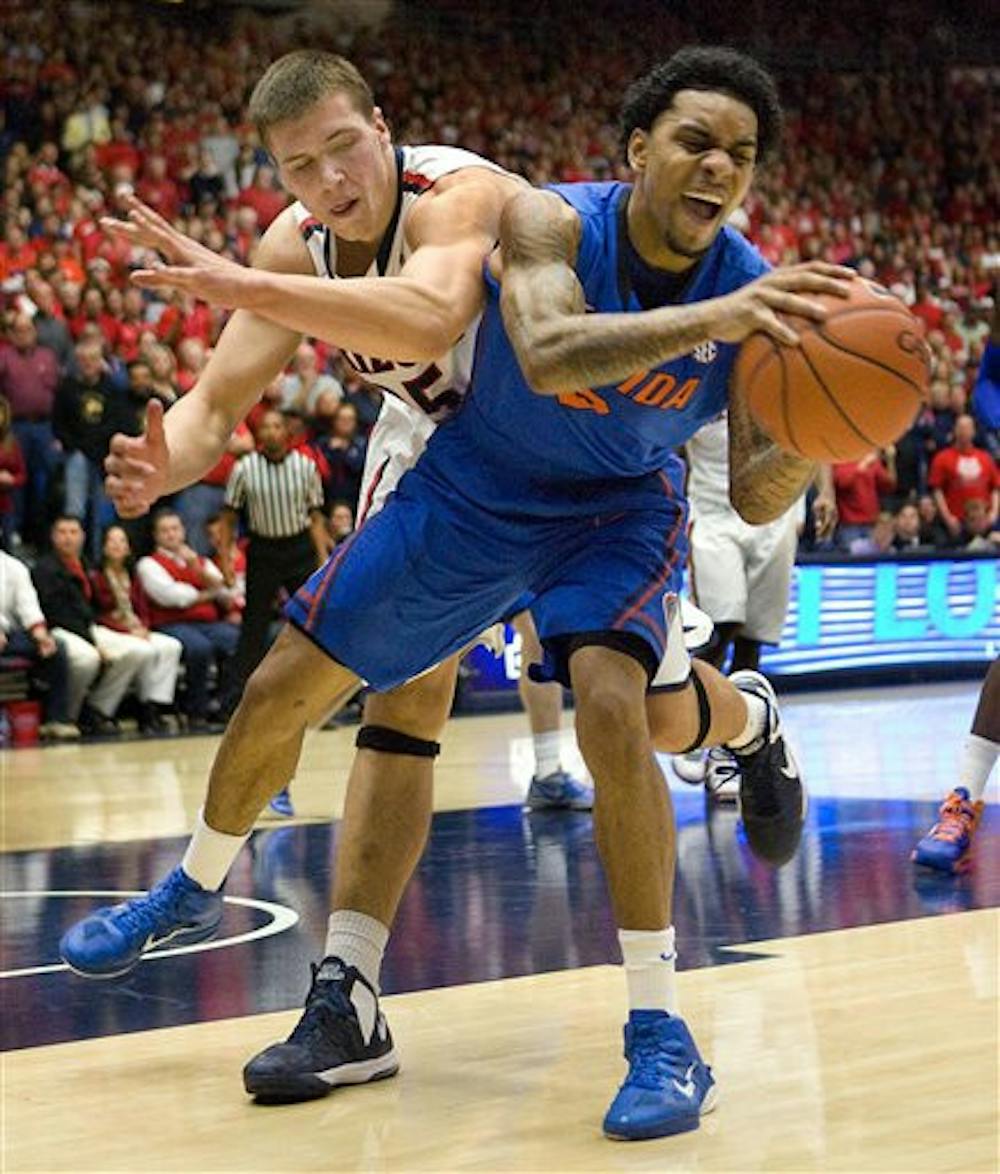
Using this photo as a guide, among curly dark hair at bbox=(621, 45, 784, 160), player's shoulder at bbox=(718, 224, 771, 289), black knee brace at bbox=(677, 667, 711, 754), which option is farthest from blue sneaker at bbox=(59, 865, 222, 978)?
curly dark hair at bbox=(621, 45, 784, 160)

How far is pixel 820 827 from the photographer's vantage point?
7.65 metres

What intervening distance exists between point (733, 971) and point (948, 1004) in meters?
0.57

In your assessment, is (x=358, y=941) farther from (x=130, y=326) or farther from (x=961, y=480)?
(x=961, y=480)

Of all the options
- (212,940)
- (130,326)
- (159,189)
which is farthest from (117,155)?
(212,940)

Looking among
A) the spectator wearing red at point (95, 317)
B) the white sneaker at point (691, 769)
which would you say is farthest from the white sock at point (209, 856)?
the spectator wearing red at point (95, 317)

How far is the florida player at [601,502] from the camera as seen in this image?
3.83m

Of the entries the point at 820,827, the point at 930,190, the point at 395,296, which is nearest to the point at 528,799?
the point at 820,827

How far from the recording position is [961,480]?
16094 mm

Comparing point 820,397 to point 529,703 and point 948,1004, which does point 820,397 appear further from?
point 529,703

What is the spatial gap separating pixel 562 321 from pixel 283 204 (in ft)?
41.9

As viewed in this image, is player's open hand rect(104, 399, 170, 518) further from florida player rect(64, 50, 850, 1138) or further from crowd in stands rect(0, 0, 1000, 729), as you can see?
crowd in stands rect(0, 0, 1000, 729)

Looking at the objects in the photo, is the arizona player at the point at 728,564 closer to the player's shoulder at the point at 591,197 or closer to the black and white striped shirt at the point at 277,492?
the black and white striped shirt at the point at 277,492

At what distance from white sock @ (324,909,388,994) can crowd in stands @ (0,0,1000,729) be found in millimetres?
3028

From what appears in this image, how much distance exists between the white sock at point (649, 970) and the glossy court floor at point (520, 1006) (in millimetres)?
184
